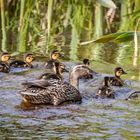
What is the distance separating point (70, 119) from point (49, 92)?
1.05m

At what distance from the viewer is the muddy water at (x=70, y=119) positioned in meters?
5.83

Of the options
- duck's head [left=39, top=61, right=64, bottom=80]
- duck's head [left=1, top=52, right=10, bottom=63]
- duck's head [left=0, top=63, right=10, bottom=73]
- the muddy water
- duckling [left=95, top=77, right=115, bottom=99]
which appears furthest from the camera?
duck's head [left=1, top=52, right=10, bottom=63]

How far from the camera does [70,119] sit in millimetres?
6398

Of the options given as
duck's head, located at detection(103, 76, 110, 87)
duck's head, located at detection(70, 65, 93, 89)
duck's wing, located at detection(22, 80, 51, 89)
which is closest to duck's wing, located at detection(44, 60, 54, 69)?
duck's head, located at detection(70, 65, 93, 89)

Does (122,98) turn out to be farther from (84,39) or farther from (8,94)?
(84,39)

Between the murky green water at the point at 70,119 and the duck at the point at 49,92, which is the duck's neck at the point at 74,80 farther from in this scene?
the duck at the point at 49,92

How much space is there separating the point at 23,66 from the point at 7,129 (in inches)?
134

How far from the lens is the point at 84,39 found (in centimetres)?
1181

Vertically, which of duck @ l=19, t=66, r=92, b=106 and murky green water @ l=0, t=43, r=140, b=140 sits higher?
duck @ l=19, t=66, r=92, b=106

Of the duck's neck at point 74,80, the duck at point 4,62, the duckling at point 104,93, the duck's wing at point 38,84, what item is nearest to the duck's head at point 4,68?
the duck at point 4,62

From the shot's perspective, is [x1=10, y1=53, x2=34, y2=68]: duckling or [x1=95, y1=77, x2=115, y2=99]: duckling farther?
[x1=10, y1=53, x2=34, y2=68]: duckling

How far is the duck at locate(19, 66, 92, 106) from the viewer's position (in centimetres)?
721

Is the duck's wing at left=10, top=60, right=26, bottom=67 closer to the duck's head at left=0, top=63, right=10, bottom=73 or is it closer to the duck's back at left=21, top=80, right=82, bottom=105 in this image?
the duck's head at left=0, top=63, right=10, bottom=73

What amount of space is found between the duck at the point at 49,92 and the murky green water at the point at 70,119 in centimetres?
11
